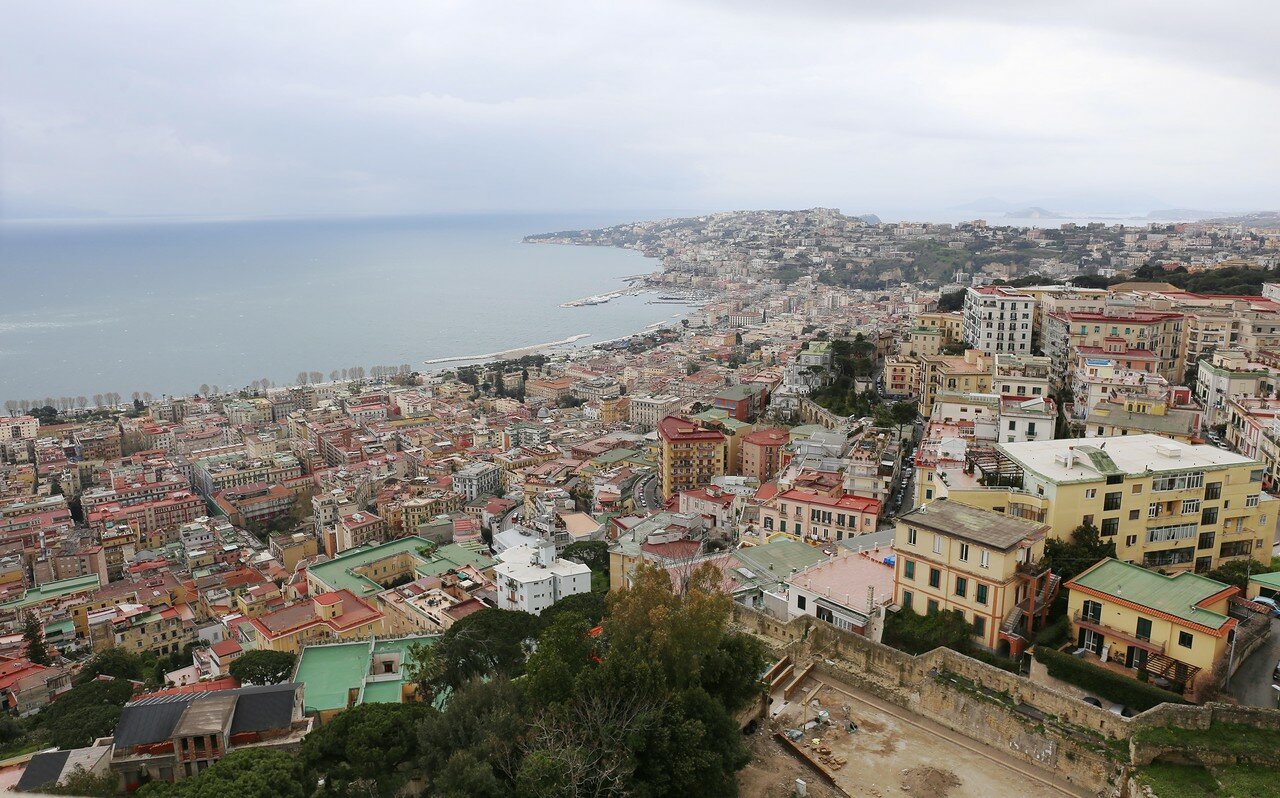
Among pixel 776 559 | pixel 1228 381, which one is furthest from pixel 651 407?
pixel 776 559

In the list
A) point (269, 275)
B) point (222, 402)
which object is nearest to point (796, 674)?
point (222, 402)

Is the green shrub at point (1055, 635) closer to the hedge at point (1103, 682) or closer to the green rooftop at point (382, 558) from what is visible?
the hedge at point (1103, 682)

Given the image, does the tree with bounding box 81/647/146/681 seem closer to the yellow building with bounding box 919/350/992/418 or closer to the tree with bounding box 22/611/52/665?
the tree with bounding box 22/611/52/665

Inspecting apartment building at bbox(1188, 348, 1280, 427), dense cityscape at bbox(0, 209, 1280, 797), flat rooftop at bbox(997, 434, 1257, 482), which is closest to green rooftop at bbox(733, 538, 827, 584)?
dense cityscape at bbox(0, 209, 1280, 797)

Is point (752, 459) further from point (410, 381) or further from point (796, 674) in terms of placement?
point (410, 381)

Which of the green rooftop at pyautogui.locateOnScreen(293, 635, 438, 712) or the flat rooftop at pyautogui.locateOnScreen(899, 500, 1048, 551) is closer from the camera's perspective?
the flat rooftop at pyautogui.locateOnScreen(899, 500, 1048, 551)

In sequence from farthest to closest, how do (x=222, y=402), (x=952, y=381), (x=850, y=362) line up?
(x=222, y=402) → (x=850, y=362) → (x=952, y=381)

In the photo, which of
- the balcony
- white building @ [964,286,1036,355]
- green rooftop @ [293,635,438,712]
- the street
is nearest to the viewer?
the street
